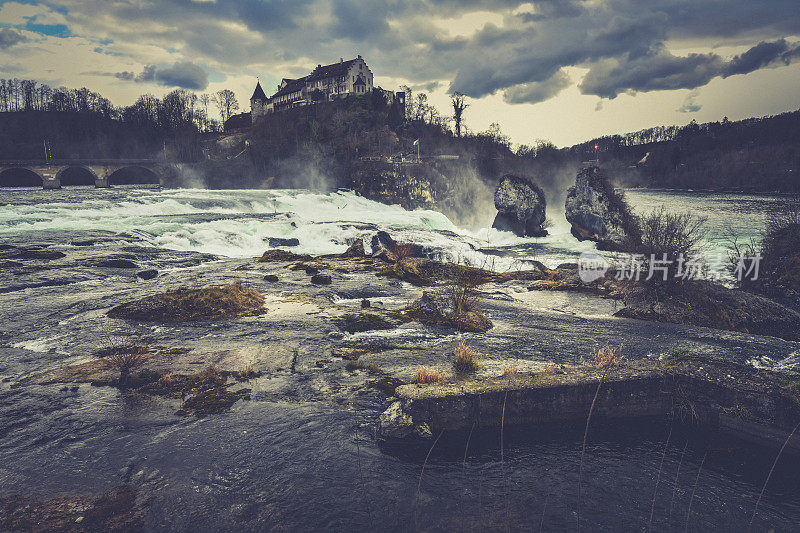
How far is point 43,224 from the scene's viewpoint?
89.6 ft

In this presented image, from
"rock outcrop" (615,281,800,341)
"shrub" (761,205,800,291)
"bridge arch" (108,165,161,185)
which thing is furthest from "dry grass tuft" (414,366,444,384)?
"bridge arch" (108,165,161,185)

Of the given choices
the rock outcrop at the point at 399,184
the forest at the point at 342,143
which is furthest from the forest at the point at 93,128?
the rock outcrop at the point at 399,184

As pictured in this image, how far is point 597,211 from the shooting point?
39062 millimetres

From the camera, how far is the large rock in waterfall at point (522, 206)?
151ft

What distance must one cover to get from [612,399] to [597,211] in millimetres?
37895

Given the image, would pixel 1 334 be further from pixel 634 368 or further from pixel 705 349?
pixel 705 349

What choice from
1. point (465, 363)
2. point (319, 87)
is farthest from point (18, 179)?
point (465, 363)

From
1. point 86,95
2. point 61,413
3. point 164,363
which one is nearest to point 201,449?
point 61,413

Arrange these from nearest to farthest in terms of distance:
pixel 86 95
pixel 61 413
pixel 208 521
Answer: pixel 208 521 < pixel 61 413 < pixel 86 95

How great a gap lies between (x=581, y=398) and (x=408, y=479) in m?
3.27

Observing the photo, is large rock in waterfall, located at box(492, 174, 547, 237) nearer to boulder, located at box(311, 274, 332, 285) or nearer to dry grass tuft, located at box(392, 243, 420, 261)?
dry grass tuft, located at box(392, 243, 420, 261)

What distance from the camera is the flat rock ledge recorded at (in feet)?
18.5

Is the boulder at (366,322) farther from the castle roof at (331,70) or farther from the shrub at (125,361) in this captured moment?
the castle roof at (331,70)

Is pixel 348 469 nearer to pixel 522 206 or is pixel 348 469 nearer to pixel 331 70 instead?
pixel 522 206
